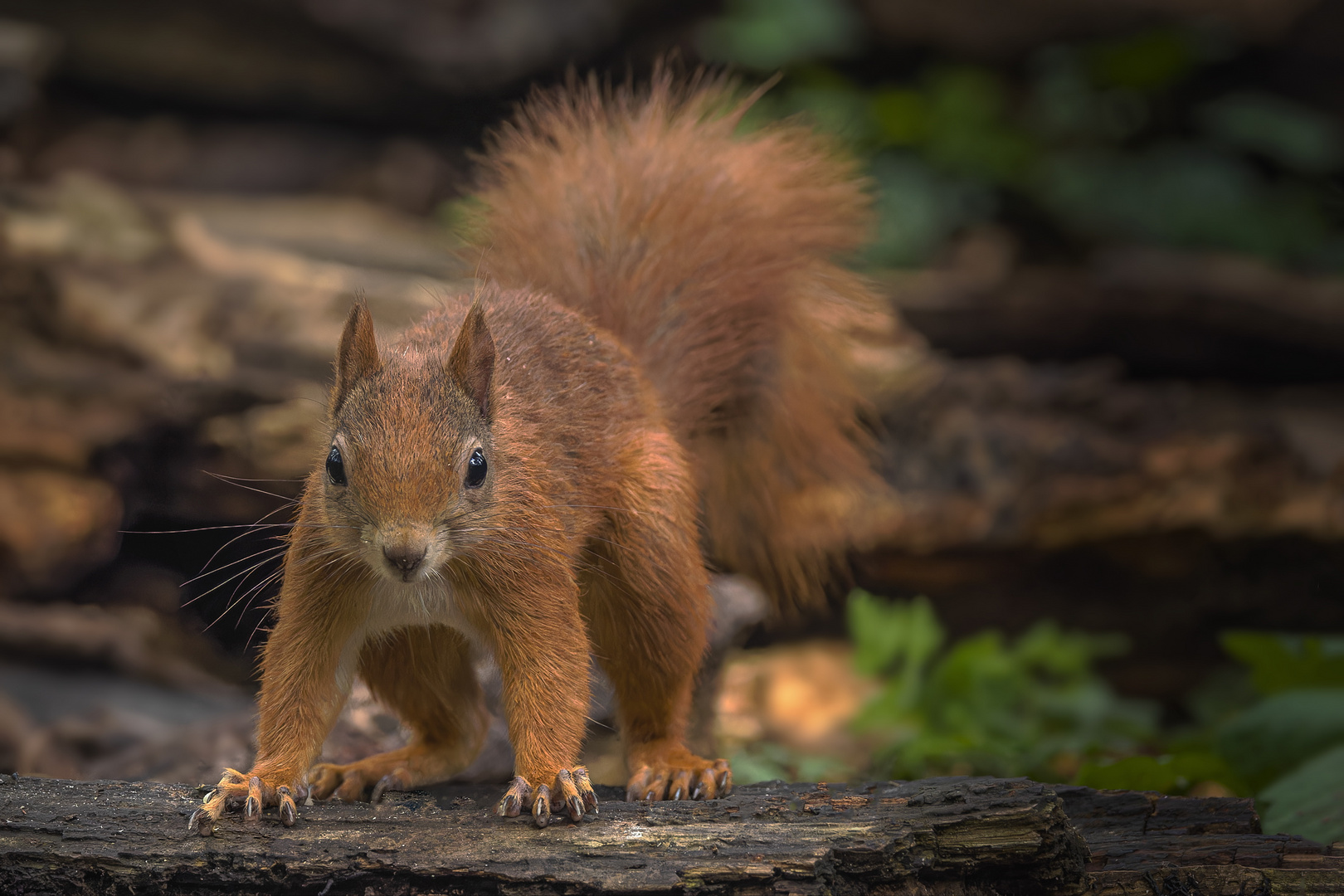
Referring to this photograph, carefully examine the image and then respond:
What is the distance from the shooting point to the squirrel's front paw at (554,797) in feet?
6.53

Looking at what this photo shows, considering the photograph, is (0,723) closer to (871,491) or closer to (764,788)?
(764,788)

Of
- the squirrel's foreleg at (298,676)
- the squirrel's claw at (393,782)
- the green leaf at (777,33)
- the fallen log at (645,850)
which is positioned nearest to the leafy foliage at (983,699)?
the fallen log at (645,850)

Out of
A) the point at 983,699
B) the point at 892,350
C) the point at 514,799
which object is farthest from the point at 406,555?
the point at 892,350

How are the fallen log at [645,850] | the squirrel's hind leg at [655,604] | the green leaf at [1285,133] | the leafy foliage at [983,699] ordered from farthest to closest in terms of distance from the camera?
the green leaf at [1285,133], the leafy foliage at [983,699], the squirrel's hind leg at [655,604], the fallen log at [645,850]

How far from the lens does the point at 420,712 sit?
2533mm

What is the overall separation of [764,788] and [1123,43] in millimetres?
5261

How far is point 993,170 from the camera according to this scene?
5.88 metres

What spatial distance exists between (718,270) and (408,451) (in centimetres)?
114

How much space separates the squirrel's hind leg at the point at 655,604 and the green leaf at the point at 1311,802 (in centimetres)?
136

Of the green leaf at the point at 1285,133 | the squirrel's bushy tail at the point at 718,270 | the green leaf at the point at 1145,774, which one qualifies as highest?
the green leaf at the point at 1285,133

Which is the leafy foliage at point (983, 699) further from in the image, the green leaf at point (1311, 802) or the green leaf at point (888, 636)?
the green leaf at point (1311, 802)

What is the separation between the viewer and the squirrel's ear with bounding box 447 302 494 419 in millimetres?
2039

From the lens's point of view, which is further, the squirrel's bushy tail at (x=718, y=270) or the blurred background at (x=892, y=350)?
the blurred background at (x=892, y=350)

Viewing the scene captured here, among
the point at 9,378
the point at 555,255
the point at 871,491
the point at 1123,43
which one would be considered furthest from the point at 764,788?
the point at 1123,43
